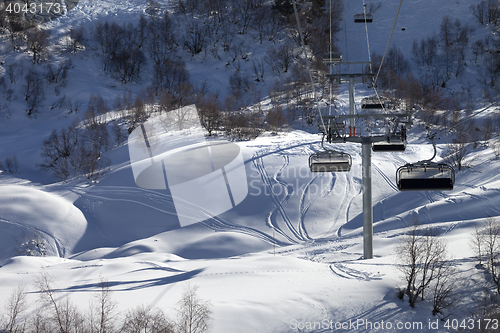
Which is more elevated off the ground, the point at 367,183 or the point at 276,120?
the point at 367,183

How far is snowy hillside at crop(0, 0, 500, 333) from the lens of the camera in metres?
12.4

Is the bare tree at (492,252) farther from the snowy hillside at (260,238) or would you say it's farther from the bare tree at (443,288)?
the bare tree at (443,288)

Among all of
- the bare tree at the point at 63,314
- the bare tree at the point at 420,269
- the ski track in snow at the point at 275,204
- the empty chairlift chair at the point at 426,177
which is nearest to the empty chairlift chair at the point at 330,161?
the empty chairlift chair at the point at 426,177

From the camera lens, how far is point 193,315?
11.2 metres

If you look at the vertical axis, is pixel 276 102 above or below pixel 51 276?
above

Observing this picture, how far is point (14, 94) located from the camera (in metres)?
42.4

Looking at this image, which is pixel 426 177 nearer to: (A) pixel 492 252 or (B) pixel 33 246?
(A) pixel 492 252

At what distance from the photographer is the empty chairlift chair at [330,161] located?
10.6m

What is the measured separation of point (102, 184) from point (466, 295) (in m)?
22.2

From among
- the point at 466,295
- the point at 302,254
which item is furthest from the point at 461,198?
the point at 302,254

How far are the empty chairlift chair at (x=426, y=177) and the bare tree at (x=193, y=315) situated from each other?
6.98 meters

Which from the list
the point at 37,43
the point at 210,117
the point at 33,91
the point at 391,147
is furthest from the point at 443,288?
the point at 37,43

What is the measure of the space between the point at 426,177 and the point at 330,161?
9.00 ft

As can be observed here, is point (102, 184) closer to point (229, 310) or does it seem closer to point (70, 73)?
point (229, 310)
